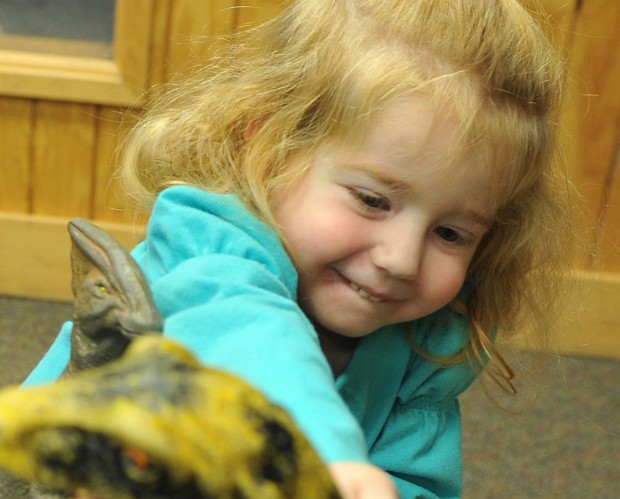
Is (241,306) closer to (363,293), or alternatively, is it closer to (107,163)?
(363,293)

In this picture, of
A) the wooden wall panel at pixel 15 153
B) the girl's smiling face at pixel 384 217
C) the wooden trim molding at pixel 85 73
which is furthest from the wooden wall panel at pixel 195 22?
the girl's smiling face at pixel 384 217

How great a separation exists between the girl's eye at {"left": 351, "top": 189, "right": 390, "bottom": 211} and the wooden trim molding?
47.1 inches

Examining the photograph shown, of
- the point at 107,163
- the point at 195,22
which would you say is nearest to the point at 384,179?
the point at 195,22

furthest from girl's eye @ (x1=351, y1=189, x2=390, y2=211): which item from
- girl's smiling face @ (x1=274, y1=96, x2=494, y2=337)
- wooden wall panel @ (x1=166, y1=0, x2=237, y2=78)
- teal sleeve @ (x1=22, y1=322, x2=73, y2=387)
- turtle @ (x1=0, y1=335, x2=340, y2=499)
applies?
wooden wall panel @ (x1=166, y1=0, x2=237, y2=78)

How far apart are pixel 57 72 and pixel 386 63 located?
1.26 m

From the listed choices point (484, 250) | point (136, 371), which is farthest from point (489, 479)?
point (136, 371)

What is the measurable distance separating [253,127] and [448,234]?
0.21m

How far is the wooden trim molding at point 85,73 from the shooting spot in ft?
6.35

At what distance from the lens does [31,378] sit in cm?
80

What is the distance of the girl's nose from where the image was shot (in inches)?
31.6

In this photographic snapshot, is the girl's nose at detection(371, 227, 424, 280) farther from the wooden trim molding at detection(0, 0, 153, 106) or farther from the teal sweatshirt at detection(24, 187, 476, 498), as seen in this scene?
the wooden trim molding at detection(0, 0, 153, 106)

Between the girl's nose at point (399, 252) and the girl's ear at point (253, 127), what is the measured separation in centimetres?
19

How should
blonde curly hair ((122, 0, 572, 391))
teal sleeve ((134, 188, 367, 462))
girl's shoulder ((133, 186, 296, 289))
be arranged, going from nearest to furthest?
teal sleeve ((134, 188, 367, 462))
girl's shoulder ((133, 186, 296, 289))
blonde curly hair ((122, 0, 572, 391))

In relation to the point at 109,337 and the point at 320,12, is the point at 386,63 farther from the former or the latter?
the point at 109,337
